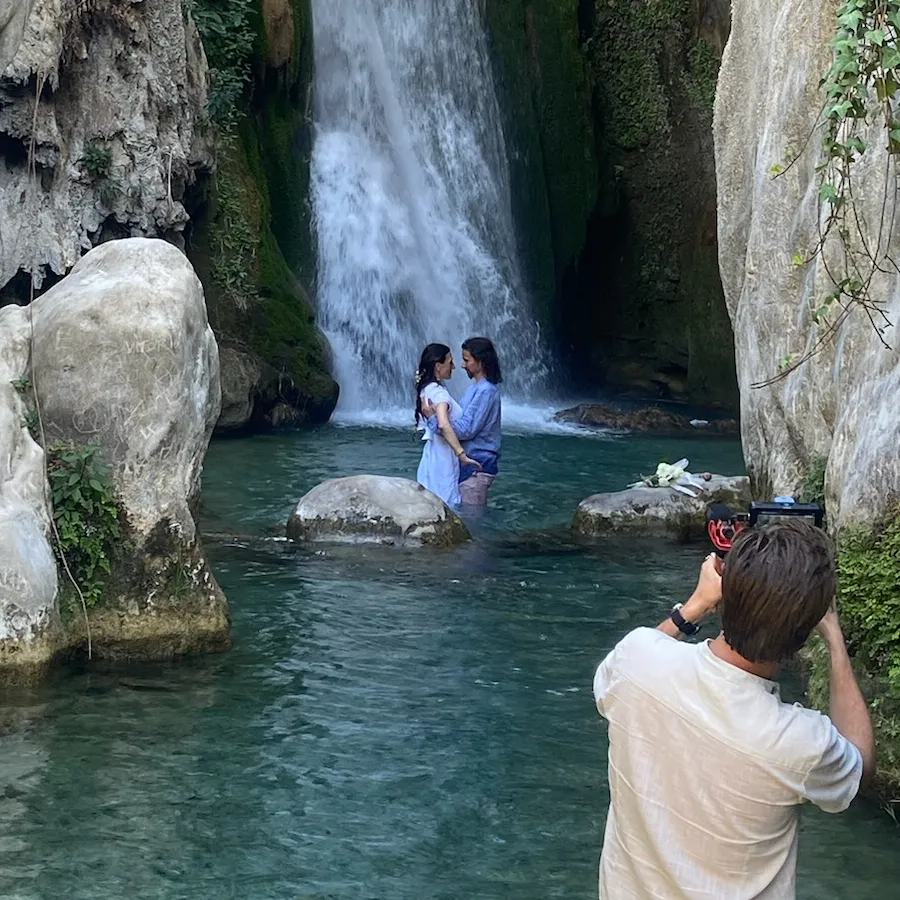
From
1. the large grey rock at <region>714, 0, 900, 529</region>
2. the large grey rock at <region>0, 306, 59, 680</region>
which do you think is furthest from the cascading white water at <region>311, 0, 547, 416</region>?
the large grey rock at <region>0, 306, 59, 680</region>

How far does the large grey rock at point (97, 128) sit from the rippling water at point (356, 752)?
20.0 ft

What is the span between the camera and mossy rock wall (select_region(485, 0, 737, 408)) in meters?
23.4

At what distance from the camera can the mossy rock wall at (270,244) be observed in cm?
1842

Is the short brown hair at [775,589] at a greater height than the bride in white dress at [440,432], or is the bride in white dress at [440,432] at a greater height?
the short brown hair at [775,589]

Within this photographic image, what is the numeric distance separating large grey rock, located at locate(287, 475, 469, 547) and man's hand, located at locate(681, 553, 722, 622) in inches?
295

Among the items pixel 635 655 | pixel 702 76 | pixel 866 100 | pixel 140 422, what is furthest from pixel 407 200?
pixel 635 655

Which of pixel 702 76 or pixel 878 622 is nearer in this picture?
pixel 878 622

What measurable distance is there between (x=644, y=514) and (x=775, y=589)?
898cm

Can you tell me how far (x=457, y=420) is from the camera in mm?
10617

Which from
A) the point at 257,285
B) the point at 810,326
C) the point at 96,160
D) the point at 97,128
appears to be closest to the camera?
the point at 810,326

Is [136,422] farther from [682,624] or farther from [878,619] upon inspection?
[682,624]

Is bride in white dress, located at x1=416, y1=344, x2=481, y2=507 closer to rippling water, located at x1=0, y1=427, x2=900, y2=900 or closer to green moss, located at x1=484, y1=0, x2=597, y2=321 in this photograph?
rippling water, located at x1=0, y1=427, x2=900, y2=900

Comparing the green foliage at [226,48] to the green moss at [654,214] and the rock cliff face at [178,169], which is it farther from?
the green moss at [654,214]

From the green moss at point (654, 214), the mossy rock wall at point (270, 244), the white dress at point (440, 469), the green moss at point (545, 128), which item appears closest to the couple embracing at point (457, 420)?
the white dress at point (440, 469)
